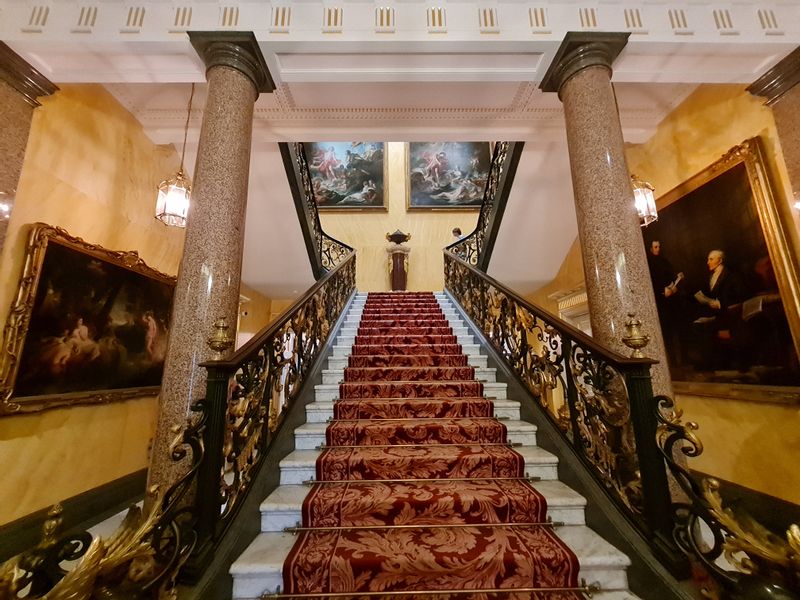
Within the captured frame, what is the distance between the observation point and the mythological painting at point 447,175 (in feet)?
30.8

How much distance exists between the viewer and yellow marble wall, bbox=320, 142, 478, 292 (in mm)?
9078

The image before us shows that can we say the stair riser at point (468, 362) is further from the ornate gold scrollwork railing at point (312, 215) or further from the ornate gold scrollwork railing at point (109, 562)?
the ornate gold scrollwork railing at point (312, 215)

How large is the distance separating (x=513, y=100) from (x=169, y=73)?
3352 mm

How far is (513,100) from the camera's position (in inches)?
144

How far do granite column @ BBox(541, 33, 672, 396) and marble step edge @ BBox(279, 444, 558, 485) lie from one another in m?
0.79

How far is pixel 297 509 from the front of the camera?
180 centimetres

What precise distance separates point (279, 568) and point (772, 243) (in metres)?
4.20

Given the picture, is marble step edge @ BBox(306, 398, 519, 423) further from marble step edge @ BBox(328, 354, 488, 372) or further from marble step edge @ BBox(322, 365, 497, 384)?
marble step edge @ BBox(328, 354, 488, 372)

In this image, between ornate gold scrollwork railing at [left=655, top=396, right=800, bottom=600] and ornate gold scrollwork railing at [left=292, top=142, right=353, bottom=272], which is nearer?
ornate gold scrollwork railing at [left=655, top=396, right=800, bottom=600]

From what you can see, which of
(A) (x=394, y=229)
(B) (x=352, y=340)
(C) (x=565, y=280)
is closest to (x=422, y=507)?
(B) (x=352, y=340)

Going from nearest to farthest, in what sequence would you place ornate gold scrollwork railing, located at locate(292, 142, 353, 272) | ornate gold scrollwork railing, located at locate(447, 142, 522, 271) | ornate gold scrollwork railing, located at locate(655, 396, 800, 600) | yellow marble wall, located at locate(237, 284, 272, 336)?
1. ornate gold scrollwork railing, located at locate(655, 396, 800, 600)
2. ornate gold scrollwork railing, located at locate(447, 142, 522, 271)
3. ornate gold scrollwork railing, located at locate(292, 142, 353, 272)
4. yellow marble wall, located at locate(237, 284, 272, 336)

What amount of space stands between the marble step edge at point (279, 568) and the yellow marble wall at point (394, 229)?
7540mm

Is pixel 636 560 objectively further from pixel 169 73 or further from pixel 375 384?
pixel 169 73

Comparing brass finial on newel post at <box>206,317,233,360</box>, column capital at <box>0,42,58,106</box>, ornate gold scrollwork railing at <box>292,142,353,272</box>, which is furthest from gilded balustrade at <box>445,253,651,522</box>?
column capital at <box>0,42,58,106</box>
